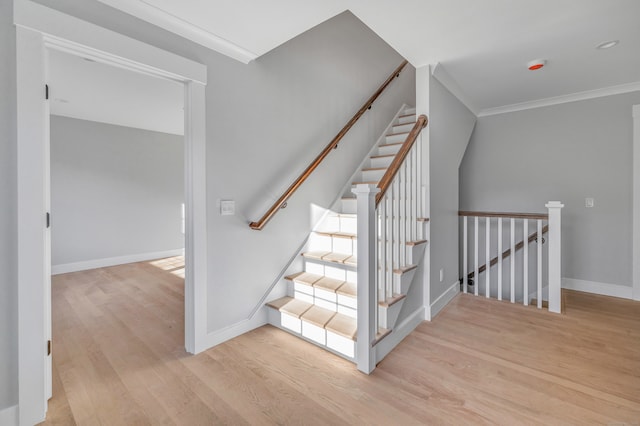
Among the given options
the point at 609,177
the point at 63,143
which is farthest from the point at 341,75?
the point at 63,143

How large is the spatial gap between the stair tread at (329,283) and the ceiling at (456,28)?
193cm

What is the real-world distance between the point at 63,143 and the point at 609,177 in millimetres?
7465

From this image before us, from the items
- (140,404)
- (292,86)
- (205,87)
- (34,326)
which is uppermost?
(292,86)

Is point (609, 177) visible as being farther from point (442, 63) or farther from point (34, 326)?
point (34, 326)

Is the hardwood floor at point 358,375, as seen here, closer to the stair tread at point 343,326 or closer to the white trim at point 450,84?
the stair tread at point 343,326

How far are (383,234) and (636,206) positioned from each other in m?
3.30

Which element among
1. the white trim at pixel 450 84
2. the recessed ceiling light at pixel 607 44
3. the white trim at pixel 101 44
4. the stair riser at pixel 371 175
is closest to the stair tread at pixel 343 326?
the stair riser at pixel 371 175

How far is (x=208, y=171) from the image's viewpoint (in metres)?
2.02

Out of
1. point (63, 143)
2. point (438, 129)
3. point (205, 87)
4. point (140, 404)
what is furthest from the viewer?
point (63, 143)

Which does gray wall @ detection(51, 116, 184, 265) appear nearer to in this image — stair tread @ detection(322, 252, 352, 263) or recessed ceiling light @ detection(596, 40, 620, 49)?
stair tread @ detection(322, 252, 352, 263)

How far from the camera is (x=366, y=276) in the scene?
1.74 m

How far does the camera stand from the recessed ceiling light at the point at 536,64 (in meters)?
2.47

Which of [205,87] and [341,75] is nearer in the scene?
[205,87]

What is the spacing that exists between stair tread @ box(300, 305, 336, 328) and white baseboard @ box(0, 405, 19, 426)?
1.58 metres
